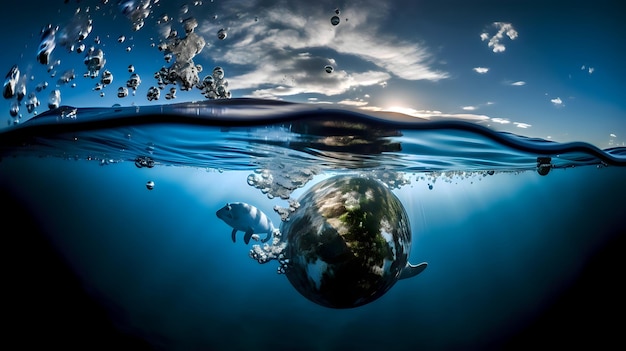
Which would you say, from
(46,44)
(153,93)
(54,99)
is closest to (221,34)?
(153,93)

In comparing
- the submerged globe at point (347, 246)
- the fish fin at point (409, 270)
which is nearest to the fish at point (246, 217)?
the submerged globe at point (347, 246)

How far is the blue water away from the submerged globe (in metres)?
1.68

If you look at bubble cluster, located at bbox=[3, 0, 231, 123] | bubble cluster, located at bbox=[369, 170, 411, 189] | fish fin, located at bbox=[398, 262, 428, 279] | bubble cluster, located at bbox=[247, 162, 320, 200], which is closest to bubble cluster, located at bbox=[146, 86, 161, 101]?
bubble cluster, located at bbox=[3, 0, 231, 123]

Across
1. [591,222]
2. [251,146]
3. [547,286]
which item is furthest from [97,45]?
[591,222]

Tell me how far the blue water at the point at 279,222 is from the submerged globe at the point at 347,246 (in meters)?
1.68

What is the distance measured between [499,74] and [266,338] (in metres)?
17.9

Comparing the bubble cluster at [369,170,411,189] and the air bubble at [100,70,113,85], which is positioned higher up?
the air bubble at [100,70,113,85]

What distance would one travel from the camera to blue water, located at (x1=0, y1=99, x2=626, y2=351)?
759cm

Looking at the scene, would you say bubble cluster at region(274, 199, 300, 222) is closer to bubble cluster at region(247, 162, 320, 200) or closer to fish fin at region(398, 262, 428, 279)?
fish fin at region(398, 262, 428, 279)

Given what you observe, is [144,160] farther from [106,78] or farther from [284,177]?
[106,78]

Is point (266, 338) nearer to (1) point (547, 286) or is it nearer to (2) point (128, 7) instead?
(2) point (128, 7)

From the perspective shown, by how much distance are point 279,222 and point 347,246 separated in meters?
2.87

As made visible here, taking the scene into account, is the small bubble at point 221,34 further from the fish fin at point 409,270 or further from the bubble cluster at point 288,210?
the fish fin at point 409,270

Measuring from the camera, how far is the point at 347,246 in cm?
544
